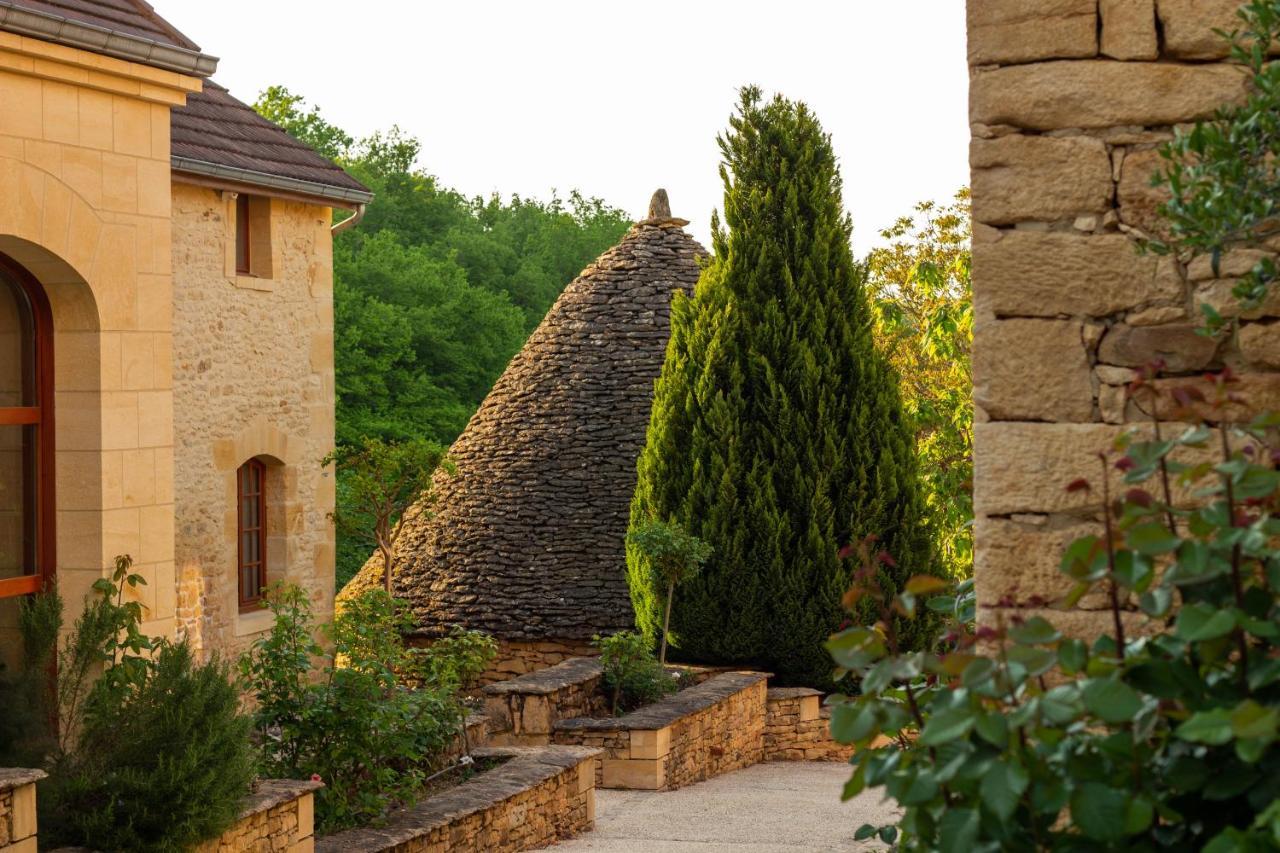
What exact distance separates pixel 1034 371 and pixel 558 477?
1453 centimetres

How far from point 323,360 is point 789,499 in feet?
16.0

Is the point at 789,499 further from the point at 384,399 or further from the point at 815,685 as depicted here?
the point at 384,399

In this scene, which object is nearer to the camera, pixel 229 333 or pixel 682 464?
pixel 229 333

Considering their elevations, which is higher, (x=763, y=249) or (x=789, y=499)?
(x=763, y=249)

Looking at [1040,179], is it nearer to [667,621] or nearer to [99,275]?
[99,275]

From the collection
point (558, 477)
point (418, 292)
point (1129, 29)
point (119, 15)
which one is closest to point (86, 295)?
point (119, 15)

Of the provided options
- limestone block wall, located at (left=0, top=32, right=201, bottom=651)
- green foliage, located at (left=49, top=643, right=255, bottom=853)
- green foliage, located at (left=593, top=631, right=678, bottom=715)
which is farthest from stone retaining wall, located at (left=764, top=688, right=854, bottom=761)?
green foliage, located at (left=49, top=643, right=255, bottom=853)

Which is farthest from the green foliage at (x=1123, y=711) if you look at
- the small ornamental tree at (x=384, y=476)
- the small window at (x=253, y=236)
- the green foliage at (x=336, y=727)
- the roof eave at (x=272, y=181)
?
the small window at (x=253, y=236)

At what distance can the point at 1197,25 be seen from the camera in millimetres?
3117

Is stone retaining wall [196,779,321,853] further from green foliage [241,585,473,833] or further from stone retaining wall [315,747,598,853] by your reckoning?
green foliage [241,585,473,833]

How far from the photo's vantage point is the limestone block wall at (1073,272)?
310 cm

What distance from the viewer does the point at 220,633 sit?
13.2 meters

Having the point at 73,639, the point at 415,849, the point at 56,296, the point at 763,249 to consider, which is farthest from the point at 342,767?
the point at 763,249

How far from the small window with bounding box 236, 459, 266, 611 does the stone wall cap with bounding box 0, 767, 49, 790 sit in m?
7.87
